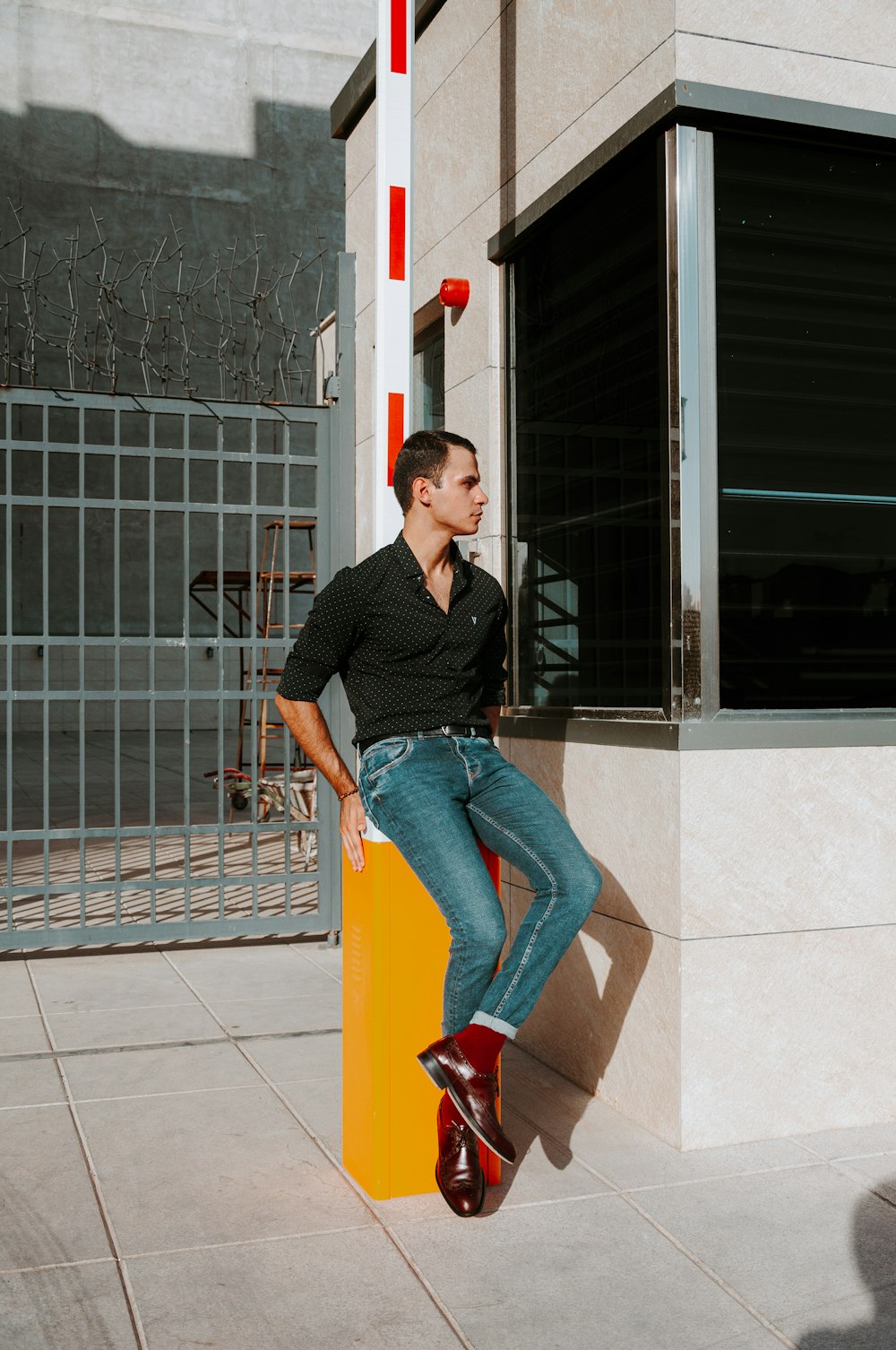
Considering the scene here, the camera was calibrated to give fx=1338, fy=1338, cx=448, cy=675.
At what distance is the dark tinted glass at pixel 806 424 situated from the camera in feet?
12.9

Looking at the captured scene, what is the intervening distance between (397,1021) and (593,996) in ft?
3.41

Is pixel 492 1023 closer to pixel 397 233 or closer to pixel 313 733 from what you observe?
pixel 313 733

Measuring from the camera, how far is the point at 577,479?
4531 millimetres

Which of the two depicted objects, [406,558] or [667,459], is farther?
[667,459]

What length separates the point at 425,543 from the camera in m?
3.46

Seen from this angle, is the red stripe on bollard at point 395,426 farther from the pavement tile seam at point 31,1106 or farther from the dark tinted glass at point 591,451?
the pavement tile seam at point 31,1106

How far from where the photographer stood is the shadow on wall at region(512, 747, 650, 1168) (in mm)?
3949

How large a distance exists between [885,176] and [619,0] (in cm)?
97

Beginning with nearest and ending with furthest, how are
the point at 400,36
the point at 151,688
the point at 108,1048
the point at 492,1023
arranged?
the point at 492,1023, the point at 400,36, the point at 108,1048, the point at 151,688

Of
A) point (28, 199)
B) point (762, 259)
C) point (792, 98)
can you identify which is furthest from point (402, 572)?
point (28, 199)

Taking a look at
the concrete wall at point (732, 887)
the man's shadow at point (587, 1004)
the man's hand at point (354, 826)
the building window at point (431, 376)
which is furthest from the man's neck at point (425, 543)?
the building window at point (431, 376)

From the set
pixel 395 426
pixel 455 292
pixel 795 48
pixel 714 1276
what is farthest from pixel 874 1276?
pixel 455 292

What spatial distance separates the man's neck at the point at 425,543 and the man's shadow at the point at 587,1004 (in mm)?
1213

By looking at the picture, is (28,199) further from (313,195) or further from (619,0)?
(619,0)
